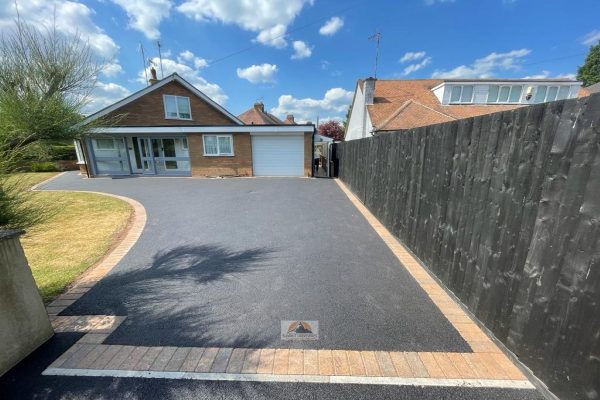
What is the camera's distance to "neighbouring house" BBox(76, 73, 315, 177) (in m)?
13.9

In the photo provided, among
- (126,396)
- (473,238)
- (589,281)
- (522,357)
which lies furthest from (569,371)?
(126,396)

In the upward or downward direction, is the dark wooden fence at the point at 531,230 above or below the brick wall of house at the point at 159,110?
below

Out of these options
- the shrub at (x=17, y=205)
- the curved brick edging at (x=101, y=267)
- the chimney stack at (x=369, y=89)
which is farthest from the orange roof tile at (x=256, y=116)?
the shrub at (x=17, y=205)

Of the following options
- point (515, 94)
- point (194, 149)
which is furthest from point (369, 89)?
point (194, 149)

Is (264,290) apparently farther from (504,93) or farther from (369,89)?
(504,93)

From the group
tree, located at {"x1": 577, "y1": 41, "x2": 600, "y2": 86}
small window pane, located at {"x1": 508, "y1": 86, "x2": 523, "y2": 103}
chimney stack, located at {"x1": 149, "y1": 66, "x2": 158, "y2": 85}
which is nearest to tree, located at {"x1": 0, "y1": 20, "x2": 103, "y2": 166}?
chimney stack, located at {"x1": 149, "y1": 66, "x2": 158, "y2": 85}

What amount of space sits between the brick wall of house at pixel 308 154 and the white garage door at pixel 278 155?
0.18m

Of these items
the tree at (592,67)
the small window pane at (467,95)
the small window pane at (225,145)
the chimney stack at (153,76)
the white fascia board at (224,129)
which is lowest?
the small window pane at (225,145)

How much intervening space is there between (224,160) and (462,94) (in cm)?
1854

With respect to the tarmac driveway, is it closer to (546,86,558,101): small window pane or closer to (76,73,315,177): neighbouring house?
(76,73,315,177): neighbouring house

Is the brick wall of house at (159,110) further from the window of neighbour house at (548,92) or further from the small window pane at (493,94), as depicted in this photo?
the window of neighbour house at (548,92)

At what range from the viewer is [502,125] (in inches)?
88.0

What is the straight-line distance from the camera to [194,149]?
14.4 m

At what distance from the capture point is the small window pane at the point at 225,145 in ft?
46.7
